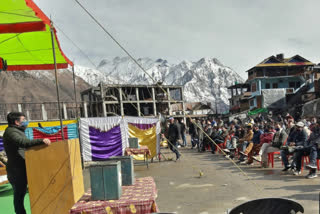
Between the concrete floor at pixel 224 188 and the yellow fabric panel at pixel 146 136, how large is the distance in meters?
2.75

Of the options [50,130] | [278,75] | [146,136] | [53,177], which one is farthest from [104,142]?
[278,75]

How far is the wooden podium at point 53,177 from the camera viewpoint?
8.99ft

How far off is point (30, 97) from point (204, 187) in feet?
389

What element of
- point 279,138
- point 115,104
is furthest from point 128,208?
point 115,104

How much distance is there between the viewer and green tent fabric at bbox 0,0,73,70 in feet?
11.3

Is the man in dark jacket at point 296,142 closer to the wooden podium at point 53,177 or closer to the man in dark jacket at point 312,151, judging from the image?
the man in dark jacket at point 312,151

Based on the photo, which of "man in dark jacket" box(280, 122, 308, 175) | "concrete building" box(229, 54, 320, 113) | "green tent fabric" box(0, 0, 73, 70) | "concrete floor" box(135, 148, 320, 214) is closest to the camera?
"green tent fabric" box(0, 0, 73, 70)

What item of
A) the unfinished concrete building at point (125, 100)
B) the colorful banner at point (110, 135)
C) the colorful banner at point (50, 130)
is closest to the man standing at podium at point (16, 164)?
the colorful banner at point (110, 135)

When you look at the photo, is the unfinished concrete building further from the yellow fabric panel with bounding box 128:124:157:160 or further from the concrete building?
the yellow fabric panel with bounding box 128:124:157:160

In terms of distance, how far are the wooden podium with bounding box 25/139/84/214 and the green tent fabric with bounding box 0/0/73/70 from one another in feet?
6.29

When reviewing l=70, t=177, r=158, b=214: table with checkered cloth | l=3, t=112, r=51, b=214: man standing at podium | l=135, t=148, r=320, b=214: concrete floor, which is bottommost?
l=135, t=148, r=320, b=214: concrete floor

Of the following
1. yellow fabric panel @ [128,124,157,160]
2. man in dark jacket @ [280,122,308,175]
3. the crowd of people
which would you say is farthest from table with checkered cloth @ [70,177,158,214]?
yellow fabric panel @ [128,124,157,160]

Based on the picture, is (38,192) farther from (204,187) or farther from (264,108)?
(264,108)

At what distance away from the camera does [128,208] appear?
7.79ft
